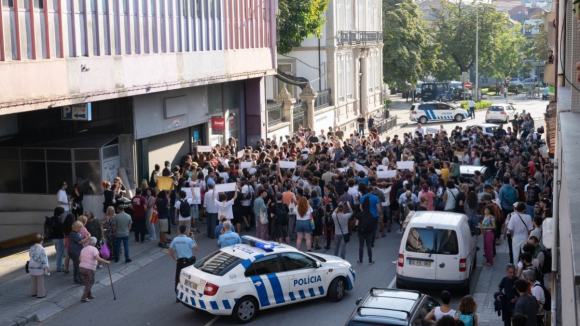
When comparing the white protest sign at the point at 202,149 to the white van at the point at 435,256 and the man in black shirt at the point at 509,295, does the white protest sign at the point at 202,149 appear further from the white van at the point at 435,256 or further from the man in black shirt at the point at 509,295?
the man in black shirt at the point at 509,295

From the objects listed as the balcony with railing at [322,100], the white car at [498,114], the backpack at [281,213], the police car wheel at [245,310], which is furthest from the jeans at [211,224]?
the white car at [498,114]

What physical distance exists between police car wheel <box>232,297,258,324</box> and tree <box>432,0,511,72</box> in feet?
233

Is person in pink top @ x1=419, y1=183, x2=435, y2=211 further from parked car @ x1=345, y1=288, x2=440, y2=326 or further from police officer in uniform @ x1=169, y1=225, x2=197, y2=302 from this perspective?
parked car @ x1=345, y1=288, x2=440, y2=326

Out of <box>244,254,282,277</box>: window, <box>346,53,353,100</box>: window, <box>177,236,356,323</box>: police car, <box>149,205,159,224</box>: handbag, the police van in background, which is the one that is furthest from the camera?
the police van in background

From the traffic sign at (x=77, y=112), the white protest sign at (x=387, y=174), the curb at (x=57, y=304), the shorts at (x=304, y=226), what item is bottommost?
the curb at (x=57, y=304)

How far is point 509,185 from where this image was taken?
18.9 metres

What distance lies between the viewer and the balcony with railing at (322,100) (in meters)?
44.9

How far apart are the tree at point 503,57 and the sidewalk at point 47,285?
71.6 m

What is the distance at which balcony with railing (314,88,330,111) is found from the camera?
44938 millimetres

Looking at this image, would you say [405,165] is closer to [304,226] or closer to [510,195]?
[510,195]

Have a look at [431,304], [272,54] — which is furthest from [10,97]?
[272,54]

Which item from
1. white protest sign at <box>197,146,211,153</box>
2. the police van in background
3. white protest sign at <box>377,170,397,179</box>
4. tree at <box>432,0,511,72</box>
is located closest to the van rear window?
white protest sign at <box>377,170,397,179</box>

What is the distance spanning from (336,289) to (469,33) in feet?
241

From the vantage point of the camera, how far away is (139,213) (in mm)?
19328
